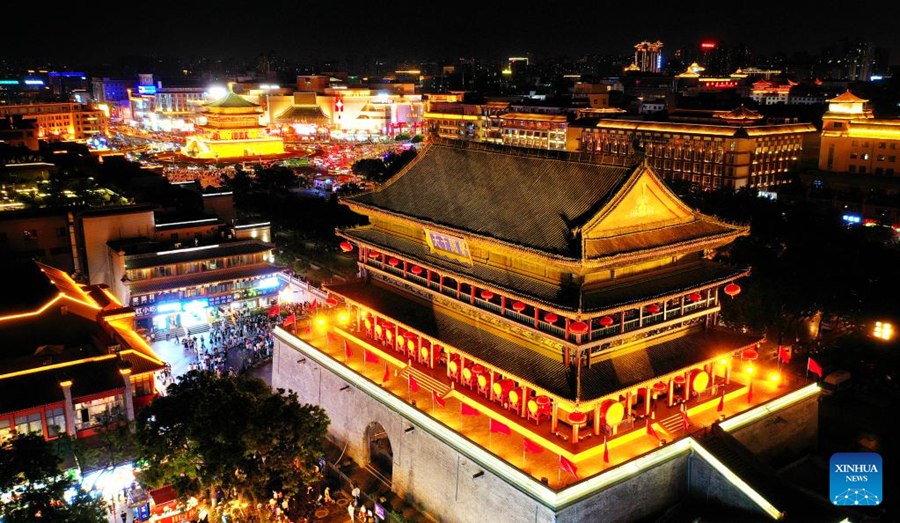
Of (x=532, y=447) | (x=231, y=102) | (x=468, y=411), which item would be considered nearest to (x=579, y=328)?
(x=532, y=447)

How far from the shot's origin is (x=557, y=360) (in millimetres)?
23703

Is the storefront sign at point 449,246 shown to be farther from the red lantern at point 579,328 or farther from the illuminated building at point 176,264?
the illuminated building at point 176,264

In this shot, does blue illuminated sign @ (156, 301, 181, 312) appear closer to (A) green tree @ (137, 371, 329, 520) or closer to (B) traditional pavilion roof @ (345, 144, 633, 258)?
(B) traditional pavilion roof @ (345, 144, 633, 258)

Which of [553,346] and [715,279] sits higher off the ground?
[715,279]

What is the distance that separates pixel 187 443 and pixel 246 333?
70.4 feet

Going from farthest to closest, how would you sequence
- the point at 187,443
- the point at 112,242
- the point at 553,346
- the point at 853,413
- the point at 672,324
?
the point at 112,242 → the point at 853,413 → the point at 672,324 → the point at 553,346 → the point at 187,443

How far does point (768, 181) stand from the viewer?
7650 centimetres

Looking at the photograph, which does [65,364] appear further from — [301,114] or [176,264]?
[301,114]

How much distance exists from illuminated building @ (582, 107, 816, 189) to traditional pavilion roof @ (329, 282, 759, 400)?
4611 centimetres

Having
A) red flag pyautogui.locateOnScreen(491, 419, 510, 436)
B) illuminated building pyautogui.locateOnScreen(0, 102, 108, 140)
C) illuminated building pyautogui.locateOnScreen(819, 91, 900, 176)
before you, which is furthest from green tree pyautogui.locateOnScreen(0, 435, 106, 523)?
illuminated building pyautogui.locateOnScreen(0, 102, 108, 140)

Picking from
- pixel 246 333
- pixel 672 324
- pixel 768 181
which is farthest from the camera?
pixel 768 181

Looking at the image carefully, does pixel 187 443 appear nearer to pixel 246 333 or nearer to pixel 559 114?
pixel 246 333

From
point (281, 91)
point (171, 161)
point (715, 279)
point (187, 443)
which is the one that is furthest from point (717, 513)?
point (281, 91)

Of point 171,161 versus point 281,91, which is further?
point 281,91
